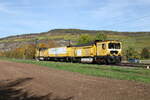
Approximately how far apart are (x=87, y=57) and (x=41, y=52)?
25.6 m

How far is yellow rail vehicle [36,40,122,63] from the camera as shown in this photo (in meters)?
28.3

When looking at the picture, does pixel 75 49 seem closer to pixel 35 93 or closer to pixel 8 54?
pixel 35 93

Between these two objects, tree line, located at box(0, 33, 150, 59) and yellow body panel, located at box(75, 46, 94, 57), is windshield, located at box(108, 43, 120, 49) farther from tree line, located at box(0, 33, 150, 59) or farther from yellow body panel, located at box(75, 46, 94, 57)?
tree line, located at box(0, 33, 150, 59)

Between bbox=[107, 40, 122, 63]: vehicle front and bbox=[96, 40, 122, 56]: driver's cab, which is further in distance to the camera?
bbox=[96, 40, 122, 56]: driver's cab

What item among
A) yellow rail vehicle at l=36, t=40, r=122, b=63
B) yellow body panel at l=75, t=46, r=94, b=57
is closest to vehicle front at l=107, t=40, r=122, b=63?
yellow rail vehicle at l=36, t=40, r=122, b=63

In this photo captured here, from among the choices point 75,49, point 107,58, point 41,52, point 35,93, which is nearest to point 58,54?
point 75,49

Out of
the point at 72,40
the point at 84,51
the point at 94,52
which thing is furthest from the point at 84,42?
the point at 72,40

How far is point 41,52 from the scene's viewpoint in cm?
5625

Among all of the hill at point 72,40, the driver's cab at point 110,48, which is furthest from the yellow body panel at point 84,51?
the hill at point 72,40

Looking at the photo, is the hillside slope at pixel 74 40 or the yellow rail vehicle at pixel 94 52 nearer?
the yellow rail vehicle at pixel 94 52

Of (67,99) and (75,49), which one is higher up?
(75,49)

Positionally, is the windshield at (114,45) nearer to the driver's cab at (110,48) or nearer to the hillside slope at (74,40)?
the driver's cab at (110,48)

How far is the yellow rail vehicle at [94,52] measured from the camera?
2833 cm

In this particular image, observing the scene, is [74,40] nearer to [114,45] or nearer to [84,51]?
[84,51]
